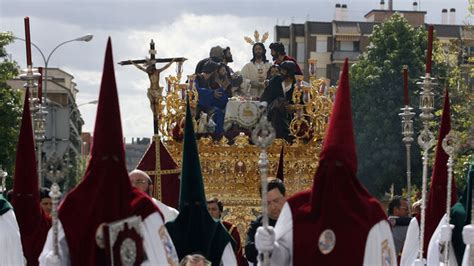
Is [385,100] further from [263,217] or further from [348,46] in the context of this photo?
[348,46]

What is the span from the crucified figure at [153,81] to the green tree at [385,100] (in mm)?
29736

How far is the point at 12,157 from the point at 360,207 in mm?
30796

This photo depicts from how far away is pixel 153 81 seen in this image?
19.7 meters

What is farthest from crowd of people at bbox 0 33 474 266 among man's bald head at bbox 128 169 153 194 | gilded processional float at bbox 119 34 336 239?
gilded processional float at bbox 119 34 336 239

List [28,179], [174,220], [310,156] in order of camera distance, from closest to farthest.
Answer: [174,220] → [28,179] → [310,156]

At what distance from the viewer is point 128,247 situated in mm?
11250

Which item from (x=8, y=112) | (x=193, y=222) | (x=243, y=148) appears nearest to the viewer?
(x=193, y=222)

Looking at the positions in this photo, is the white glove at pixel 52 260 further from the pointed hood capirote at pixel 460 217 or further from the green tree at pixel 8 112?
the green tree at pixel 8 112

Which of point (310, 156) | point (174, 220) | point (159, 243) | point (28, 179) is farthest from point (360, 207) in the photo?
point (310, 156)

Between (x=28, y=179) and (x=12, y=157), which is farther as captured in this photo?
(x=12, y=157)

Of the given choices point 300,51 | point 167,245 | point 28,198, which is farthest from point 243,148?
point 300,51

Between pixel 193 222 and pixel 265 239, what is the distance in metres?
2.42

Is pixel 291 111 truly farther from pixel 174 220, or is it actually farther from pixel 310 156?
pixel 174 220

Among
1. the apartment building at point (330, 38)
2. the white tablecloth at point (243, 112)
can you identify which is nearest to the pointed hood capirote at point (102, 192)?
the white tablecloth at point (243, 112)
